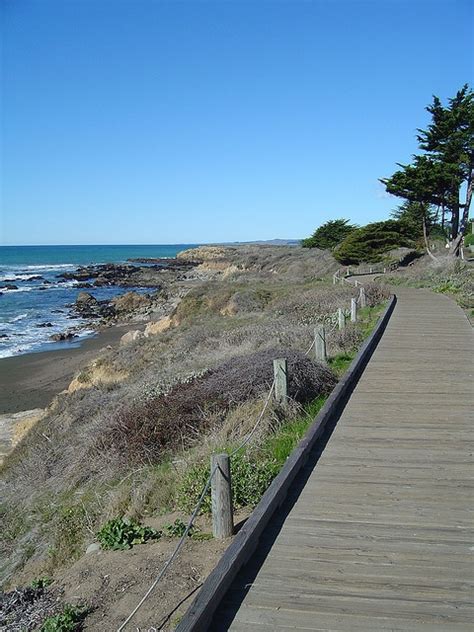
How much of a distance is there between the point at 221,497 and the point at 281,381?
3.61 metres

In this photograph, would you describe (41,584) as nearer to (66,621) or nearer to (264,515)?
(66,621)

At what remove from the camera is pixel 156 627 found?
408cm

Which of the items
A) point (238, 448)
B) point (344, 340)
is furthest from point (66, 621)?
point (344, 340)

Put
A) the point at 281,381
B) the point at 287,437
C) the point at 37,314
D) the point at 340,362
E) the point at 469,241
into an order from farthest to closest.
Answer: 1. the point at 37,314
2. the point at 469,241
3. the point at 340,362
4. the point at 281,381
5. the point at 287,437

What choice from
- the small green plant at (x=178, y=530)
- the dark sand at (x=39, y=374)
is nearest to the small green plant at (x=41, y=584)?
the small green plant at (x=178, y=530)

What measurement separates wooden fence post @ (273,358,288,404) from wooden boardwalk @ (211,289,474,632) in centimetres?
97

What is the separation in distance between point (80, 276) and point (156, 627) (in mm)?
78481

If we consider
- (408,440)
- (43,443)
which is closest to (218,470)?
(408,440)

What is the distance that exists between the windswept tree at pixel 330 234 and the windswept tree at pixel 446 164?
2470cm

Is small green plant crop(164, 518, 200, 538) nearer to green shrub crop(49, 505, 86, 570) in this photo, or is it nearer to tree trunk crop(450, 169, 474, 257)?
green shrub crop(49, 505, 86, 570)

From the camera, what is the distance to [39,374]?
2373cm

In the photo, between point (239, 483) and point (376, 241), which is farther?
point (376, 241)

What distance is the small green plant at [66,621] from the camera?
4.26 metres

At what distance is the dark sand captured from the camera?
20.0m
